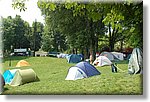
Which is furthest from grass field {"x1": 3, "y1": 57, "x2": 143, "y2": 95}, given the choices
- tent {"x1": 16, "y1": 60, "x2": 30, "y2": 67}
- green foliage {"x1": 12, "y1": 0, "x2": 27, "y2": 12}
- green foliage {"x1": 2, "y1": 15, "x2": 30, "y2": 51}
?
green foliage {"x1": 12, "y1": 0, "x2": 27, "y2": 12}

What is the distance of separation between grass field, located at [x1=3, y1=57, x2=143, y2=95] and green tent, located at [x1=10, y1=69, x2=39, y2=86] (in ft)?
0.13

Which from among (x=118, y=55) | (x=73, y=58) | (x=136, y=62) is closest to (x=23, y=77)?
(x=73, y=58)

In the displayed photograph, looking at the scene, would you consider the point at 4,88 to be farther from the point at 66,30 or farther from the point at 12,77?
the point at 66,30

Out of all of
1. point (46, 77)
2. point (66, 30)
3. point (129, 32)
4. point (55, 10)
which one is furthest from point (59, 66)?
point (129, 32)

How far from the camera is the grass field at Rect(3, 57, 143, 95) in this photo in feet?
10.7

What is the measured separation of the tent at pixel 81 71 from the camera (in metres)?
3.30

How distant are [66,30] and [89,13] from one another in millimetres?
329

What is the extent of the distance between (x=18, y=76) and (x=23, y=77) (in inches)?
2.2

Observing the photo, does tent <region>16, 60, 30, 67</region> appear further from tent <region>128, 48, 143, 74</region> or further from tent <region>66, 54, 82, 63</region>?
tent <region>128, 48, 143, 74</region>

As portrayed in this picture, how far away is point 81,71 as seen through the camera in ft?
10.9

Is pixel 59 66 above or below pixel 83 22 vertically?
below

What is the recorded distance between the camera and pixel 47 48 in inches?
131

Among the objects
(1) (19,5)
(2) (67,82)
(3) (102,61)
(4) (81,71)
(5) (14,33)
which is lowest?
(2) (67,82)

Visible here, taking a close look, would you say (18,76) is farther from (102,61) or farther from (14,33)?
(102,61)
